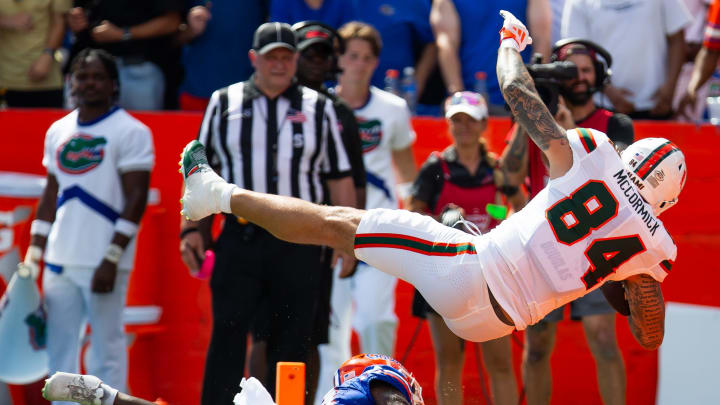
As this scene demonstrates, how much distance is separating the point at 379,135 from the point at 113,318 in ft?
7.37

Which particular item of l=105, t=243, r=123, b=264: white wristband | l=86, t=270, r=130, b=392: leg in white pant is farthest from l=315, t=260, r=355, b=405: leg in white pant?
l=105, t=243, r=123, b=264: white wristband

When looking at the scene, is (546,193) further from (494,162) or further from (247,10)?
(247,10)

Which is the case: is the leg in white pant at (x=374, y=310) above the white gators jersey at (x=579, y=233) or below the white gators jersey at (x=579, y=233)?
below

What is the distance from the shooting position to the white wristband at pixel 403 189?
854 cm

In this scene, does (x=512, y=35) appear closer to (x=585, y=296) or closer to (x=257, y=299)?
(x=585, y=296)

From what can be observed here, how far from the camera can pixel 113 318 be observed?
25.9 ft

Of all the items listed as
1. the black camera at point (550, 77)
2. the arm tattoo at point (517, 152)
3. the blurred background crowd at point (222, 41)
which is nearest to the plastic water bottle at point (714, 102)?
the blurred background crowd at point (222, 41)

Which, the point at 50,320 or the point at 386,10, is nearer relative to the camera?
the point at 50,320

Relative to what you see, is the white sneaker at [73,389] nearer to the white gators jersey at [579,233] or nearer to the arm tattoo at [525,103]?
the white gators jersey at [579,233]

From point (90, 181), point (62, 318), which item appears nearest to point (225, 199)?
point (90, 181)

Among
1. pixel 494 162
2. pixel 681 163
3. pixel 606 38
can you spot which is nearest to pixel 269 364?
pixel 494 162

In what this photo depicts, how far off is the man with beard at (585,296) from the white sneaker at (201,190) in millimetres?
2103

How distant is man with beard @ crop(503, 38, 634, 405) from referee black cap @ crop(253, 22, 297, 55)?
1.46 meters

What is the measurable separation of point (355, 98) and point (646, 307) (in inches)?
135
